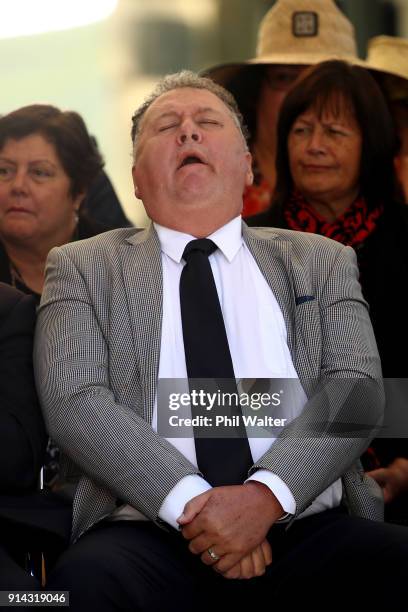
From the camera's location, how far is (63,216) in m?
3.43

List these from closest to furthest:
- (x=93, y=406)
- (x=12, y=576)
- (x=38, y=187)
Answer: (x=12, y=576), (x=93, y=406), (x=38, y=187)

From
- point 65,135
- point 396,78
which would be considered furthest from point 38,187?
point 396,78

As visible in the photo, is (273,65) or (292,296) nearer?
(292,296)

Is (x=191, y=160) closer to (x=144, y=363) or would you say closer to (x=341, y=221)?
(x=144, y=363)

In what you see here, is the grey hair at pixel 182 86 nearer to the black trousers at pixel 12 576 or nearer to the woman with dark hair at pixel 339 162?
the woman with dark hair at pixel 339 162

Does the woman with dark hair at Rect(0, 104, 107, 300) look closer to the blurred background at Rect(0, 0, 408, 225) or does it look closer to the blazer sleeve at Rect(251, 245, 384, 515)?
the blurred background at Rect(0, 0, 408, 225)

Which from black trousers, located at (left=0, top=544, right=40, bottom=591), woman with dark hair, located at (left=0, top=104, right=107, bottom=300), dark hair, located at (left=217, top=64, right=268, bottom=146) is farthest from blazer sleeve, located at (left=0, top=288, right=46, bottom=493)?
dark hair, located at (left=217, top=64, right=268, bottom=146)

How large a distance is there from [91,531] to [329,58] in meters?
1.90

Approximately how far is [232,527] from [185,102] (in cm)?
126

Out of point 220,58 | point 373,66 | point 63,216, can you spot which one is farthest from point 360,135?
point 63,216

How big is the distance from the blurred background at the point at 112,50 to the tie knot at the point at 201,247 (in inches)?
31.9

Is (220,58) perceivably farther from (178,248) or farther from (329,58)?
(178,248)

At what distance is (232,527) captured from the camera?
2.24 meters

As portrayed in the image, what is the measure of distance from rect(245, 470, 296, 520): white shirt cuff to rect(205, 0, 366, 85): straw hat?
5.57ft
